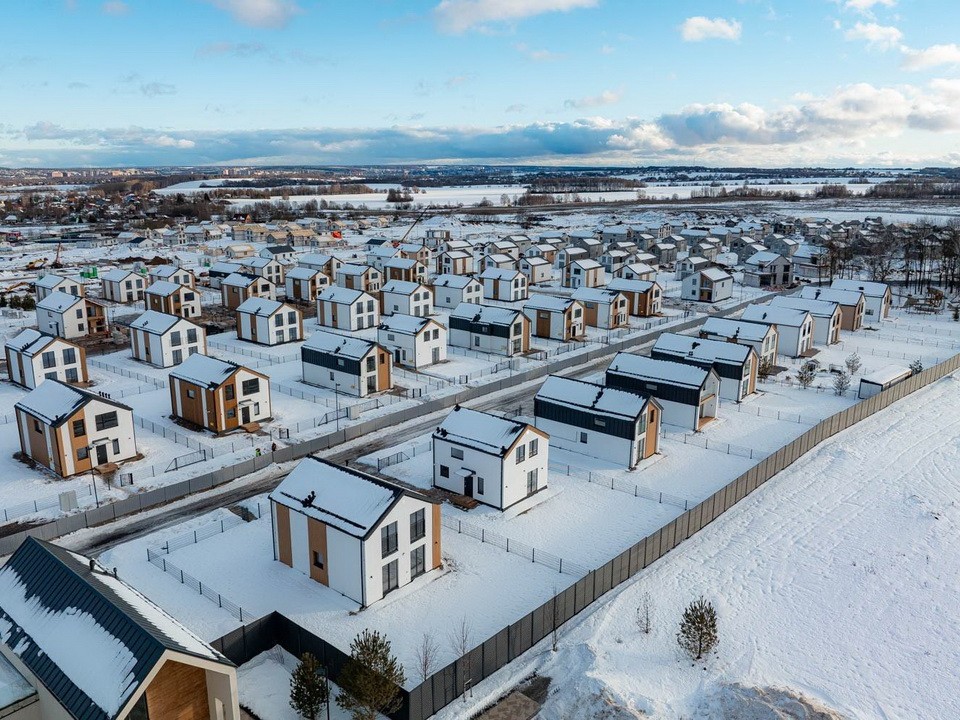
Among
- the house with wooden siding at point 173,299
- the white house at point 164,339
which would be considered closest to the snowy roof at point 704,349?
the white house at point 164,339

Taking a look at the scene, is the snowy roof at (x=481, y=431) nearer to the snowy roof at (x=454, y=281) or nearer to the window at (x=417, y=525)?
the window at (x=417, y=525)

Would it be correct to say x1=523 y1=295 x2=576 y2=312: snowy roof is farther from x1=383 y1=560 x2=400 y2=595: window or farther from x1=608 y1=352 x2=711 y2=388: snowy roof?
x1=383 y1=560 x2=400 y2=595: window

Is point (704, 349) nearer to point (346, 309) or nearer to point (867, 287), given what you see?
point (346, 309)

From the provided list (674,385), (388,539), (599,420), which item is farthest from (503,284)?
(388,539)

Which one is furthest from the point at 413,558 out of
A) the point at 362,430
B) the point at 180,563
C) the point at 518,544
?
the point at 362,430

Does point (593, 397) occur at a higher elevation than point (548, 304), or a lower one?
lower
